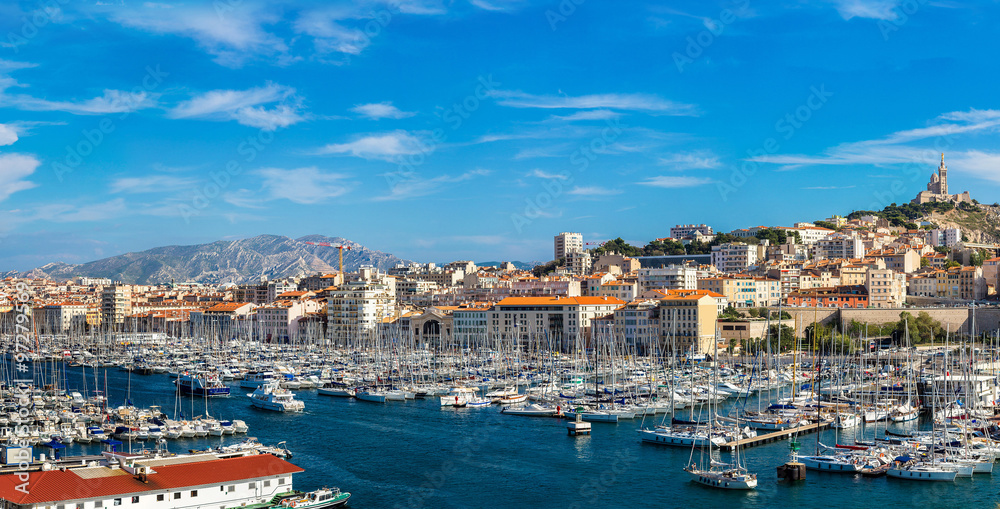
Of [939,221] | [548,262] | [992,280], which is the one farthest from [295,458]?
[939,221]

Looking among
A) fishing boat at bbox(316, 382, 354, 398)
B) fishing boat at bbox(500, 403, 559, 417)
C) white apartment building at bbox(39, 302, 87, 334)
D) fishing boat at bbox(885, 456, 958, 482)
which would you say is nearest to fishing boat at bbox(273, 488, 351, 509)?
fishing boat at bbox(885, 456, 958, 482)

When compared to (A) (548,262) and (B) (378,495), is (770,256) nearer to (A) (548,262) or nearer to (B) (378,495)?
(A) (548,262)

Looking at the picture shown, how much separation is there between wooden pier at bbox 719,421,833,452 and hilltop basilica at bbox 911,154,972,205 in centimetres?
8308

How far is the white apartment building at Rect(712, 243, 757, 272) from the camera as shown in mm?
78750

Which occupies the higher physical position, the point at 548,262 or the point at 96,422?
the point at 548,262

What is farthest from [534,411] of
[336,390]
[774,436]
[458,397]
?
[336,390]

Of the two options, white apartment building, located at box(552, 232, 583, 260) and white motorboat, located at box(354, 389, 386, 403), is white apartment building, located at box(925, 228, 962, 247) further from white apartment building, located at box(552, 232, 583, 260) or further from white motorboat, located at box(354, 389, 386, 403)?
white motorboat, located at box(354, 389, 386, 403)

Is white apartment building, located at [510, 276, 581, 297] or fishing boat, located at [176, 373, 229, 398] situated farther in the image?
white apartment building, located at [510, 276, 581, 297]

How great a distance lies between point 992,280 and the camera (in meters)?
62.6

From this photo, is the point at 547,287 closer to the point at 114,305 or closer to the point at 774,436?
the point at 114,305

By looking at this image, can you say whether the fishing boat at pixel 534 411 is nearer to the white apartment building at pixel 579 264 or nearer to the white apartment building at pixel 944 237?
the white apartment building at pixel 579 264

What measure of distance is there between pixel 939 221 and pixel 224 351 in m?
73.7

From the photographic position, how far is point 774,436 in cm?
2798

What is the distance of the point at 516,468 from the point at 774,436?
8.50m
